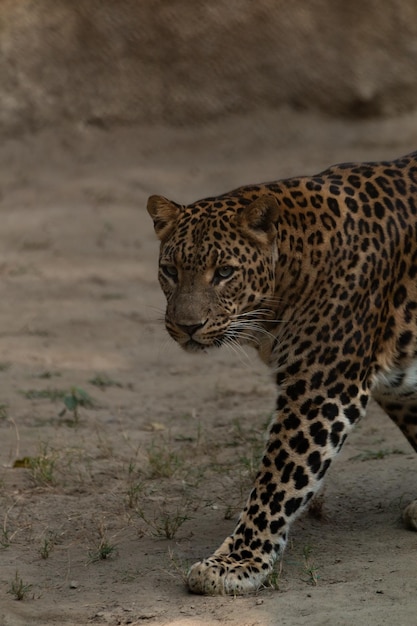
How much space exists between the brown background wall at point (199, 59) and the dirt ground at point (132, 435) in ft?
1.61

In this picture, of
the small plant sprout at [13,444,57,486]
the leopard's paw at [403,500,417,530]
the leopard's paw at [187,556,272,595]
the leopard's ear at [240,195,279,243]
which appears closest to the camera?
the leopard's paw at [187,556,272,595]

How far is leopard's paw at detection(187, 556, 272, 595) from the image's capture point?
572 centimetres

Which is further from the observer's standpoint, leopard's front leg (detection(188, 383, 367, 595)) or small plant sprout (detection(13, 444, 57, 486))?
small plant sprout (detection(13, 444, 57, 486))

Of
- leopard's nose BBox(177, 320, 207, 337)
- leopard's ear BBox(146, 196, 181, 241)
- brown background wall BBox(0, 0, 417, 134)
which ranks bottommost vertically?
→ leopard's nose BBox(177, 320, 207, 337)

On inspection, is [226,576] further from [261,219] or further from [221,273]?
[261,219]

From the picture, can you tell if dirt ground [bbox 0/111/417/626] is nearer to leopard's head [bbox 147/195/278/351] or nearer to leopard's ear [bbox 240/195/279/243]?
leopard's head [bbox 147/195/278/351]

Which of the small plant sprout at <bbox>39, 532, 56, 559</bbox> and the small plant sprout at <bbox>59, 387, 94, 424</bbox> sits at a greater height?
the small plant sprout at <bbox>59, 387, 94, 424</bbox>

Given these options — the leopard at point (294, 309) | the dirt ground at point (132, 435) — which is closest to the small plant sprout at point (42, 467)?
the dirt ground at point (132, 435)

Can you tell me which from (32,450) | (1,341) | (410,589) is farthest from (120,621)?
(1,341)

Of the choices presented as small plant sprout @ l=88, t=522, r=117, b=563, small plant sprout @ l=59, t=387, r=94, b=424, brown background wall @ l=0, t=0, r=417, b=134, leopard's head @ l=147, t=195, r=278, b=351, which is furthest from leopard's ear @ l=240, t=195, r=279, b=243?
brown background wall @ l=0, t=0, r=417, b=134

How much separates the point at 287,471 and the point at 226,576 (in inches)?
23.1

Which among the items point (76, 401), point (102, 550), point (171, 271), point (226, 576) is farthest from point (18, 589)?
point (76, 401)

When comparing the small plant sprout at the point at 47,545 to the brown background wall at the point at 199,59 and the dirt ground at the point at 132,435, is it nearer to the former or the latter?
the dirt ground at the point at 132,435

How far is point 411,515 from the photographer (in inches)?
257
